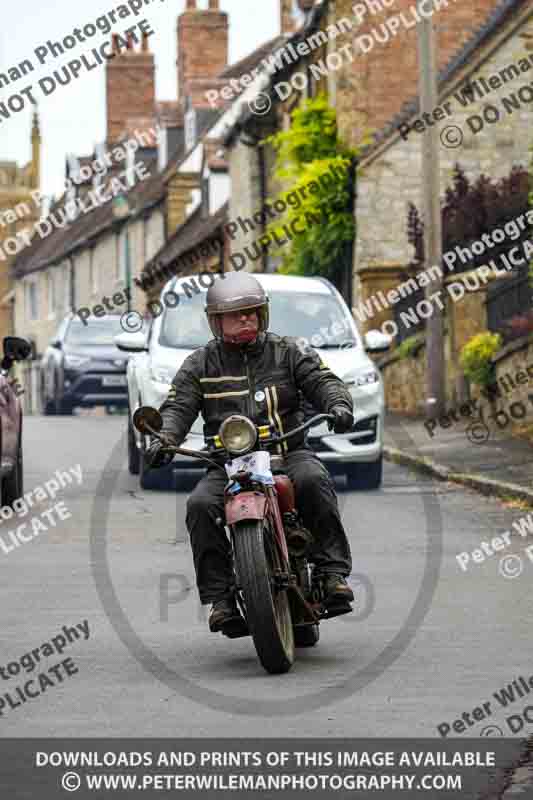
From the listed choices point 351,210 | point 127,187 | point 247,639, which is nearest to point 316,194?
point 351,210

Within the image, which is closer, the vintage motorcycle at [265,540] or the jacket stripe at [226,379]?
the vintage motorcycle at [265,540]

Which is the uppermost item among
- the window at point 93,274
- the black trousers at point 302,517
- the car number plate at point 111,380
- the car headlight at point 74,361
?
the black trousers at point 302,517

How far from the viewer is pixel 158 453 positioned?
8.10 metres

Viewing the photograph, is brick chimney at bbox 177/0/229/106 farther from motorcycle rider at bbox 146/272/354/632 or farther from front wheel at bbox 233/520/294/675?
front wheel at bbox 233/520/294/675

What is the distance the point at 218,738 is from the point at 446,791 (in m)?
1.06

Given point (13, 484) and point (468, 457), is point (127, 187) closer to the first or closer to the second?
point (468, 457)

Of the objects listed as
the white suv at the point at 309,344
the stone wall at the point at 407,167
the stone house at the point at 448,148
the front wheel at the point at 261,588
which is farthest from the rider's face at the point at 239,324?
the stone wall at the point at 407,167

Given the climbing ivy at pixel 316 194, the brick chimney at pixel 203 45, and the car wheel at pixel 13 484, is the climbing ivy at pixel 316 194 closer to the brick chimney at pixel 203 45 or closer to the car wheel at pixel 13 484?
the car wheel at pixel 13 484

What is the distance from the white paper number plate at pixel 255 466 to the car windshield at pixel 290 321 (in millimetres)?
8789

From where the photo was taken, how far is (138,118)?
70000 millimetres

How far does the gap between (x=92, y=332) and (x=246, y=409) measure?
2439 centimetres

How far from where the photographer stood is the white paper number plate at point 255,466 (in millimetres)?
7832

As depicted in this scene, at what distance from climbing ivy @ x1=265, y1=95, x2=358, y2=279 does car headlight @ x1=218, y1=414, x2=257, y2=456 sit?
2660 centimetres

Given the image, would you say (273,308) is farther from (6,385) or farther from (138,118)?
(138,118)
